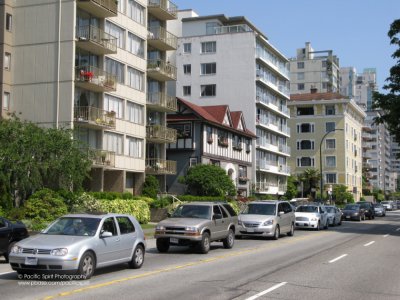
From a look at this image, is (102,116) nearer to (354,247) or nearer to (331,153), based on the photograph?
(354,247)

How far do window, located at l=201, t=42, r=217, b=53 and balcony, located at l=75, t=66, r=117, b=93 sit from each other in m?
33.9

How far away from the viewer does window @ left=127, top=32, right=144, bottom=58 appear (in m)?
44.0

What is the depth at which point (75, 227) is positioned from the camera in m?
13.4

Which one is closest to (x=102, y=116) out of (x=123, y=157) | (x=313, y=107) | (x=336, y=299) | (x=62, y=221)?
(x=123, y=157)

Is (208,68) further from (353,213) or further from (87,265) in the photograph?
(87,265)

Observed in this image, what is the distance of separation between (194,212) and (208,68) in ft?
179

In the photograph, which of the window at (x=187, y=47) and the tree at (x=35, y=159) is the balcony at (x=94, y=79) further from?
the window at (x=187, y=47)

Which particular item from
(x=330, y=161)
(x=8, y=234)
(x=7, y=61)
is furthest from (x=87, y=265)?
(x=330, y=161)

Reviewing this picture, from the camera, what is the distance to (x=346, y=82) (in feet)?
639

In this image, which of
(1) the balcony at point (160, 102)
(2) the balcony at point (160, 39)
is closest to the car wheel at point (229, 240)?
(1) the balcony at point (160, 102)

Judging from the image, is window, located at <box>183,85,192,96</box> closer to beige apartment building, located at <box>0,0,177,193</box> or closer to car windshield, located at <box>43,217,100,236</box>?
beige apartment building, located at <box>0,0,177,193</box>

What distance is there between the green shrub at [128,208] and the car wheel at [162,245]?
1179 centimetres

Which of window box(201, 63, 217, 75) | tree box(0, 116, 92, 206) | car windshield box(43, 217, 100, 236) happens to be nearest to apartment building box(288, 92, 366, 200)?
window box(201, 63, 217, 75)

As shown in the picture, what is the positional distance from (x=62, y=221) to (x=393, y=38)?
84.2 feet
